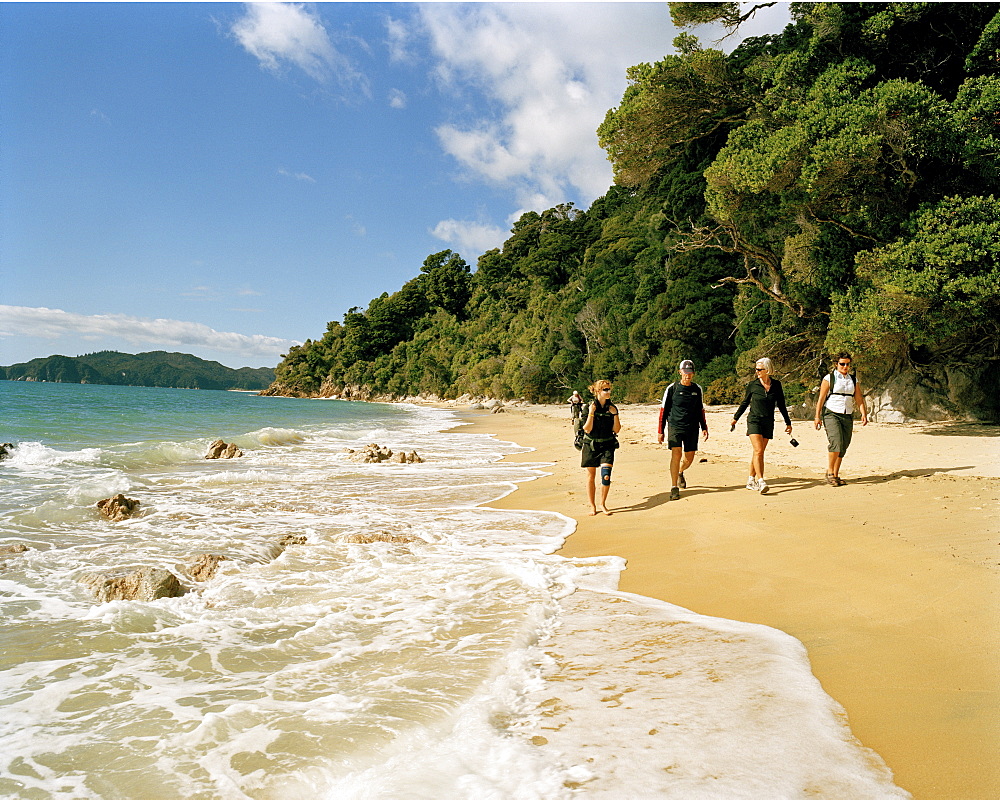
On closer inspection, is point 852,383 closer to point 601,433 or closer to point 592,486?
point 601,433

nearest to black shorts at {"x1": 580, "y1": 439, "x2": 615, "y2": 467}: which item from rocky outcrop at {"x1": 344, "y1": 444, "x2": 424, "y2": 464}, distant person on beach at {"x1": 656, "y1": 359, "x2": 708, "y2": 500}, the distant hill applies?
distant person on beach at {"x1": 656, "y1": 359, "x2": 708, "y2": 500}

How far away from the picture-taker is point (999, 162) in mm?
13109

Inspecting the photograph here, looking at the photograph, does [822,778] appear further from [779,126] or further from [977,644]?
[779,126]

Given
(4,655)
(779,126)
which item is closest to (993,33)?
(779,126)

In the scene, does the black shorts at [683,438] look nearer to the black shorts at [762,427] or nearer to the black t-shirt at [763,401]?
the black t-shirt at [763,401]

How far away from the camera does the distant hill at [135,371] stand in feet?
467

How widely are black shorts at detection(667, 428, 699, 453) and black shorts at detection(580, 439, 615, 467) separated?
3.81 feet

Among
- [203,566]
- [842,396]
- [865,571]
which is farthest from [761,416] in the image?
[203,566]

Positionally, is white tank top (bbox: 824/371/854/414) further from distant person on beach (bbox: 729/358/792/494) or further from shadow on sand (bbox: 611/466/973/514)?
shadow on sand (bbox: 611/466/973/514)

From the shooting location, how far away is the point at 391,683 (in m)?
3.03

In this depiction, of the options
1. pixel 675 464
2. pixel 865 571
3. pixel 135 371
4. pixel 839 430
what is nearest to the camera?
pixel 865 571

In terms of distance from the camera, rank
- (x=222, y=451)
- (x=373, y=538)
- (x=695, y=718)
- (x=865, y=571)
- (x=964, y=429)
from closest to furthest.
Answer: (x=695, y=718) < (x=865, y=571) < (x=373, y=538) < (x=964, y=429) < (x=222, y=451)

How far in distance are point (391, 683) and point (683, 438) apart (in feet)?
18.4

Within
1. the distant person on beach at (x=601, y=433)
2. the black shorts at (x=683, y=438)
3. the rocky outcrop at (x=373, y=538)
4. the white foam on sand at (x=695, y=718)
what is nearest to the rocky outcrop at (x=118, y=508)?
Answer: the rocky outcrop at (x=373, y=538)
